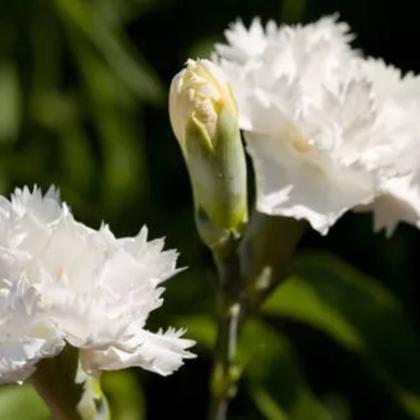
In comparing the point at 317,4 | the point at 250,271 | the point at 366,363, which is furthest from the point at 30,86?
the point at 250,271

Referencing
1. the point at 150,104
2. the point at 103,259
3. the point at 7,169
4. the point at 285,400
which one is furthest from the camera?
the point at 150,104

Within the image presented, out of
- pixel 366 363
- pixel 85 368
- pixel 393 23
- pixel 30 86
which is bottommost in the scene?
pixel 366 363

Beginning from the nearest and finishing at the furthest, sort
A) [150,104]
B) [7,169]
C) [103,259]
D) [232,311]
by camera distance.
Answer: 1. [103,259]
2. [232,311]
3. [7,169]
4. [150,104]

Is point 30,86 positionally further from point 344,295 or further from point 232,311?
point 232,311

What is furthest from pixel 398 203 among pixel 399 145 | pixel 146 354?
pixel 146 354

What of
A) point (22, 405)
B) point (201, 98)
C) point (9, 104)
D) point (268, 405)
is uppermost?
point (9, 104)

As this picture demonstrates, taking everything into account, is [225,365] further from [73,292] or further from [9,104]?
[9,104]

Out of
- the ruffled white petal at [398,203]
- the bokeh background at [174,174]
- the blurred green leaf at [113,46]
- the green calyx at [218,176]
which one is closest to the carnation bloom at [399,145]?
the ruffled white petal at [398,203]

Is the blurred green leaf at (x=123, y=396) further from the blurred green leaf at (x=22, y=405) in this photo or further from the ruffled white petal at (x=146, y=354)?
the ruffled white petal at (x=146, y=354)
